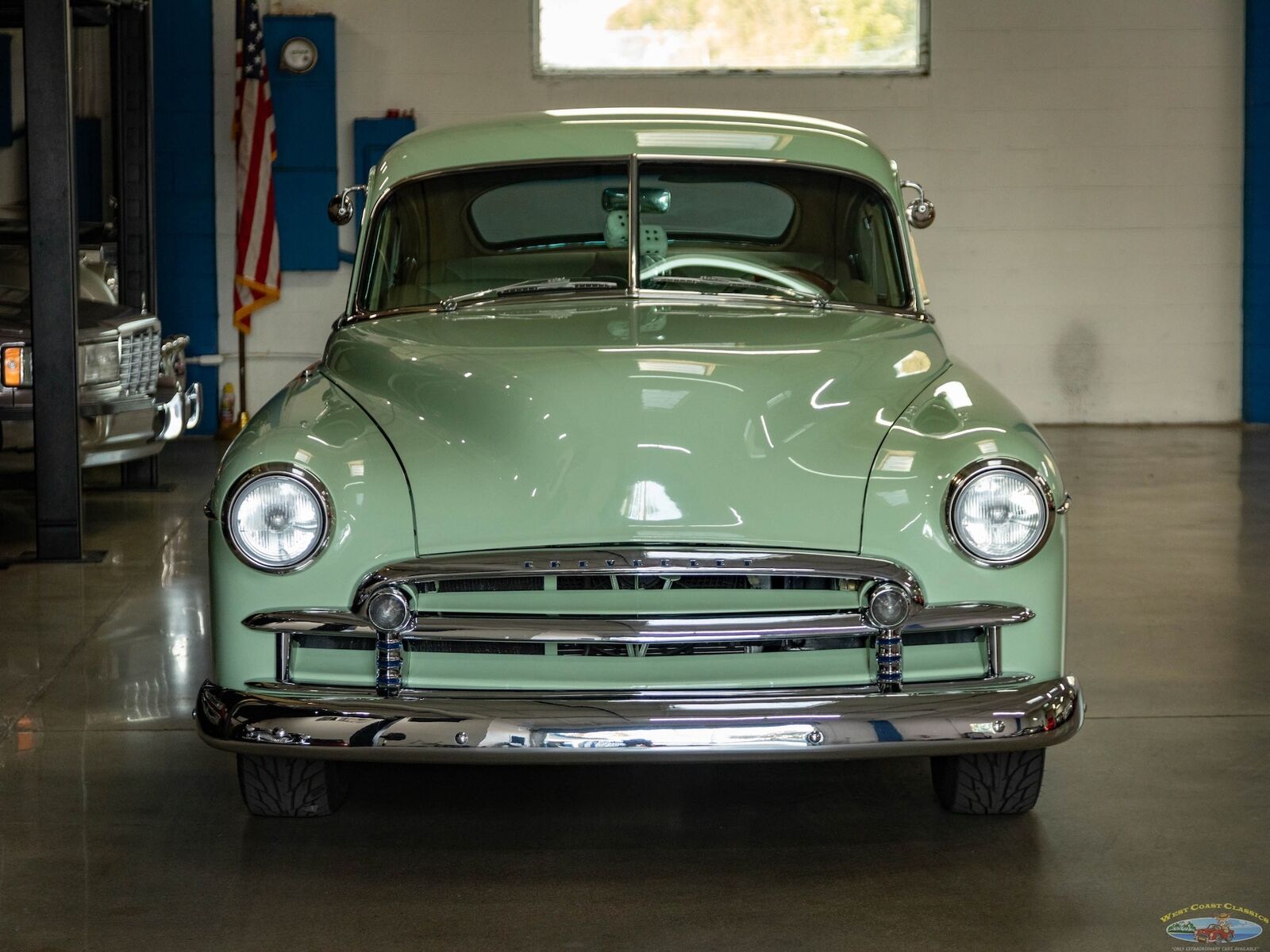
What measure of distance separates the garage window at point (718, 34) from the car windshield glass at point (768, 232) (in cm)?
764

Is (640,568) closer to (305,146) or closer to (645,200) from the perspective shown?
(645,200)

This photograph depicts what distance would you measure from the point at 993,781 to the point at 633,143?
1927 mm

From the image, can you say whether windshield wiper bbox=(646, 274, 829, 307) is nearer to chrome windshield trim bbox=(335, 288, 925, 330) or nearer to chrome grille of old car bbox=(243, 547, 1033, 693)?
chrome windshield trim bbox=(335, 288, 925, 330)

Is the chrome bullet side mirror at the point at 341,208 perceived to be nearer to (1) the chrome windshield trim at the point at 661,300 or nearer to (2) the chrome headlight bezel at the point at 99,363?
(1) the chrome windshield trim at the point at 661,300

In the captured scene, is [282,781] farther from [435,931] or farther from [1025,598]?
[1025,598]

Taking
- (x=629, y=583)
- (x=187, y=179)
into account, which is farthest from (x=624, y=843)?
(x=187, y=179)

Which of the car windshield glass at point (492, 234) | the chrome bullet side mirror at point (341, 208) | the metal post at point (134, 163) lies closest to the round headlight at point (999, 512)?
the car windshield glass at point (492, 234)

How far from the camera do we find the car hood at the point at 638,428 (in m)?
2.91

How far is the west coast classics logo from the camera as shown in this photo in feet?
9.27

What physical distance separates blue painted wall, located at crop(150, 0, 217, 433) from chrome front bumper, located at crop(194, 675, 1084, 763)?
8898 mm

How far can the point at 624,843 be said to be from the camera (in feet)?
10.8

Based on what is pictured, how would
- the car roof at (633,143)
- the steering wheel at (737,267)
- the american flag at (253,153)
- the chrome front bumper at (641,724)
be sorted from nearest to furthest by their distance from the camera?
the chrome front bumper at (641,724) < the steering wheel at (737,267) < the car roof at (633,143) < the american flag at (253,153)

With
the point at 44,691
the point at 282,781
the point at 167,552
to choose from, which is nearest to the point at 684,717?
the point at 282,781

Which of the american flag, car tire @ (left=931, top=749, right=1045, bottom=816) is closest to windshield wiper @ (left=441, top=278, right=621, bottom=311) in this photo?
car tire @ (left=931, top=749, right=1045, bottom=816)
